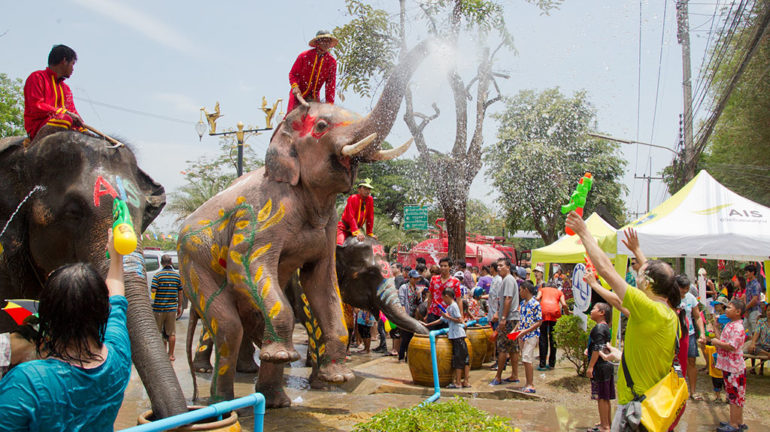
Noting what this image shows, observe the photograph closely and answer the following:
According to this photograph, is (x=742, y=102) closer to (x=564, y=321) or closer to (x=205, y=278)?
(x=564, y=321)

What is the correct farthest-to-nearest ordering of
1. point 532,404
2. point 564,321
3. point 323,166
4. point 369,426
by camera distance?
point 564,321
point 532,404
point 323,166
point 369,426

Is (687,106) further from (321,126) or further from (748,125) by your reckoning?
(321,126)

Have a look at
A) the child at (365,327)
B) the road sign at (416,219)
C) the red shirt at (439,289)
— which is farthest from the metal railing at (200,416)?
the road sign at (416,219)

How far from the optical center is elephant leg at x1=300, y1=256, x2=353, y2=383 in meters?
5.55

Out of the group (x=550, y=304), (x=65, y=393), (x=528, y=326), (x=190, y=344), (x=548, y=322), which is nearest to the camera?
(x=65, y=393)

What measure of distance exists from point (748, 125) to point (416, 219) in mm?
11694

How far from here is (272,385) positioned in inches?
242

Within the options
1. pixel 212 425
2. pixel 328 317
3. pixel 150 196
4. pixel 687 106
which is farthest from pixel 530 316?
pixel 687 106

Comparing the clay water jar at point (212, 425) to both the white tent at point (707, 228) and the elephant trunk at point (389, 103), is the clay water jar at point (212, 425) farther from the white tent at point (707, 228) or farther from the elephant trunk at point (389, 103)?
the white tent at point (707, 228)

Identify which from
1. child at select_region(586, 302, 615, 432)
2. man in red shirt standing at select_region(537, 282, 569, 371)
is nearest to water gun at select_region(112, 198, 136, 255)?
child at select_region(586, 302, 615, 432)

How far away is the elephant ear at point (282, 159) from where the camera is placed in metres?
5.52

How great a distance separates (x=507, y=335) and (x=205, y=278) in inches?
174

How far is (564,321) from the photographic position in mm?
8734

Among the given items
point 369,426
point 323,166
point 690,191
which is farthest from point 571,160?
point 369,426
